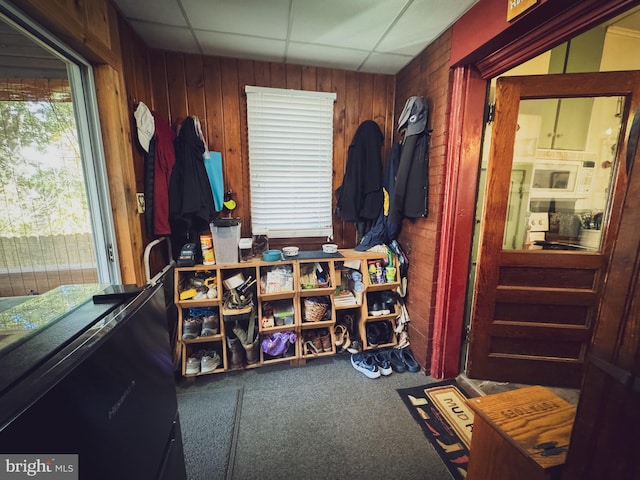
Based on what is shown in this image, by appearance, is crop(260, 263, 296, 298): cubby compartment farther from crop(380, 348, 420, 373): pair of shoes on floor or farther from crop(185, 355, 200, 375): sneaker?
crop(380, 348, 420, 373): pair of shoes on floor

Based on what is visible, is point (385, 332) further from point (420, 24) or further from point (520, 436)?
point (420, 24)

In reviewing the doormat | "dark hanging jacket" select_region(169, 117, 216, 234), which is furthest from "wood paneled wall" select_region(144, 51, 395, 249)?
the doormat

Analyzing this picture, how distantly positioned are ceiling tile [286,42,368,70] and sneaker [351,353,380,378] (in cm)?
242

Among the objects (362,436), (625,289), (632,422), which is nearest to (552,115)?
(625,289)

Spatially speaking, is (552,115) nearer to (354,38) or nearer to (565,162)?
(565,162)

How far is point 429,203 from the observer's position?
1982mm

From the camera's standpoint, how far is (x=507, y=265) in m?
1.78

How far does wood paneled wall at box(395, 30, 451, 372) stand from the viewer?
181 centimetres

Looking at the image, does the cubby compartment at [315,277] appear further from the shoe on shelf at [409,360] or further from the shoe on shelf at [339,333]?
the shoe on shelf at [409,360]

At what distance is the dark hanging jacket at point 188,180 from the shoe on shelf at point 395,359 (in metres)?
1.85

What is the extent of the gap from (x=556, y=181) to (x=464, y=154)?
730mm

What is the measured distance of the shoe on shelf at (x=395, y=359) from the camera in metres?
2.08

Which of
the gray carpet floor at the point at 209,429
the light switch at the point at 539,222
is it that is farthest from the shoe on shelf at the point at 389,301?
the gray carpet floor at the point at 209,429

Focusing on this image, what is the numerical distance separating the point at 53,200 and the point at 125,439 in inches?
49.9
